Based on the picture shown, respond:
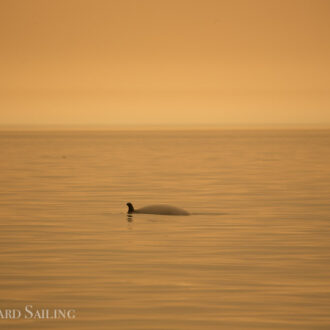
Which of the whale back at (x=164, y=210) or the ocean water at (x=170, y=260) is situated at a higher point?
the whale back at (x=164, y=210)

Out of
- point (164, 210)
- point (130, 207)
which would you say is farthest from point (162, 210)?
point (130, 207)

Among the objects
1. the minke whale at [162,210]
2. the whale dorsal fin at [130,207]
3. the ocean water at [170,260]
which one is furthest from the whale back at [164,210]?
the whale dorsal fin at [130,207]

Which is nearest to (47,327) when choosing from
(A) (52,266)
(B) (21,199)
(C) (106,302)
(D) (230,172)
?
(C) (106,302)

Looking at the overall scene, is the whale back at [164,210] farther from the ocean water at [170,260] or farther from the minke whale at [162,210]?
the ocean water at [170,260]

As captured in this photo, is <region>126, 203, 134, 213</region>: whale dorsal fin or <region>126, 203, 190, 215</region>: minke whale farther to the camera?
<region>126, 203, 190, 215</region>: minke whale

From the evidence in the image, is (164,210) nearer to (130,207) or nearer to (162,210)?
(162,210)

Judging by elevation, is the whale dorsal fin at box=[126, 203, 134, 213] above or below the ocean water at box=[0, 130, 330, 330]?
above

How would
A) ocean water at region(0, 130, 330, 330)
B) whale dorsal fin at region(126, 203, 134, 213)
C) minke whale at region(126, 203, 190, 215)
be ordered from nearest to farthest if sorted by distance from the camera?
ocean water at region(0, 130, 330, 330) → whale dorsal fin at region(126, 203, 134, 213) → minke whale at region(126, 203, 190, 215)

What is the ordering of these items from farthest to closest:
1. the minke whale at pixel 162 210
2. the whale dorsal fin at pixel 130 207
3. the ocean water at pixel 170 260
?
the minke whale at pixel 162 210 < the whale dorsal fin at pixel 130 207 < the ocean water at pixel 170 260

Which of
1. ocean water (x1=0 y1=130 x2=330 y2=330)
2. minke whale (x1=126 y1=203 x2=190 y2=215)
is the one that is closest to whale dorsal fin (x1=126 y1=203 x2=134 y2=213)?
A: minke whale (x1=126 y1=203 x2=190 y2=215)

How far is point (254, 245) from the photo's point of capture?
2050 cm

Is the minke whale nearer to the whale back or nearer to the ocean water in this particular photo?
the whale back

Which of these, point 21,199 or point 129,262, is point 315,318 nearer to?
point 129,262

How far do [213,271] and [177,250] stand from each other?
9.94 feet
